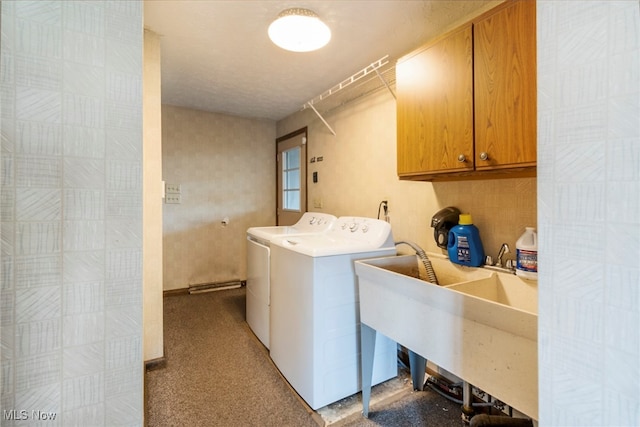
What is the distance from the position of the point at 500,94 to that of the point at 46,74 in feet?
4.65

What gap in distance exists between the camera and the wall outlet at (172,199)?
365 cm

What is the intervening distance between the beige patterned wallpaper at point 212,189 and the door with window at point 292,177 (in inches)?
6.9

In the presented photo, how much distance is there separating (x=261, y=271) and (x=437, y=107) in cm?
169

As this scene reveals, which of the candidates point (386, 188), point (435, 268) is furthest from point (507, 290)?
point (386, 188)

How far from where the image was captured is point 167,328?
276cm

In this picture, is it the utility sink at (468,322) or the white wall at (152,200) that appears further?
the white wall at (152,200)

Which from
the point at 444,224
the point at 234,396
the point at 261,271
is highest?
the point at 444,224

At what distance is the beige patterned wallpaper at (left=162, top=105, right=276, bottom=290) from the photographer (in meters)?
3.67

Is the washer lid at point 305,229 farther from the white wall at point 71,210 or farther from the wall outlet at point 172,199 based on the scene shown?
the white wall at point 71,210

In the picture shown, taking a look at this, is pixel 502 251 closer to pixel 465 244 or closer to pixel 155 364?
pixel 465 244

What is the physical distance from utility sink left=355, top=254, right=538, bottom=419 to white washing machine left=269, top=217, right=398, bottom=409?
0.38ft

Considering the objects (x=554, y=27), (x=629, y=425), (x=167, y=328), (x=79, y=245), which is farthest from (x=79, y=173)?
(x=167, y=328)

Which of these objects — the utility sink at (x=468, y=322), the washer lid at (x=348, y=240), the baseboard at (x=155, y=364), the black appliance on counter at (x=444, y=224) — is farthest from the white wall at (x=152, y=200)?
the black appliance on counter at (x=444, y=224)

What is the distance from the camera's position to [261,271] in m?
2.38
